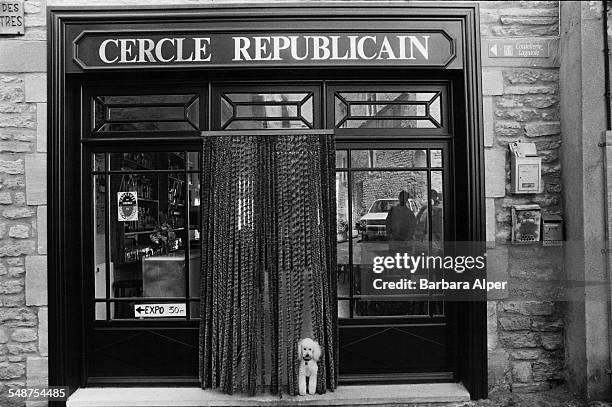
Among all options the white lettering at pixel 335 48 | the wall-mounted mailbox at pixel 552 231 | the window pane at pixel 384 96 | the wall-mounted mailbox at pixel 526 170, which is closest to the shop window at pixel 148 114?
the white lettering at pixel 335 48

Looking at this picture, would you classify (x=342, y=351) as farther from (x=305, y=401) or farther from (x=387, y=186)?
(x=387, y=186)

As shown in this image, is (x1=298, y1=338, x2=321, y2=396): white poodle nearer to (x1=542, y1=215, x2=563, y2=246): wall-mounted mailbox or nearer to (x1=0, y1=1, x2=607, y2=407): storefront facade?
(x1=0, y1=1, x2=607, y2=407): storefront facade

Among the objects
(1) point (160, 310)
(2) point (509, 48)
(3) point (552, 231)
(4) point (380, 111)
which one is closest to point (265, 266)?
(1) point (160, 310)

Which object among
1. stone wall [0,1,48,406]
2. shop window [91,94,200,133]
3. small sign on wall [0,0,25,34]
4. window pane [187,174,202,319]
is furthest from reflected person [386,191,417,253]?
small sign on wall [0,0,25,34]

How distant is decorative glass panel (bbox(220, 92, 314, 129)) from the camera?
4.16 meters

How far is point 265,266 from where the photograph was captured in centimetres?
395

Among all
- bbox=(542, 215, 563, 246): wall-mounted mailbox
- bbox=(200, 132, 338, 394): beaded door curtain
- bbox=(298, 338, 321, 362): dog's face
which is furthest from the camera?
bbox=(542, 215, 563, 246): wall-mounted mailbox

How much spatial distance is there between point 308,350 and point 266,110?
2.12 meters

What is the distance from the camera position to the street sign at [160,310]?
418cm

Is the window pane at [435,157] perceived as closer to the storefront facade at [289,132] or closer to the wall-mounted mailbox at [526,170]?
the storefront facade at [289,132]

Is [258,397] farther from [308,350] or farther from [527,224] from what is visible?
[527,224]

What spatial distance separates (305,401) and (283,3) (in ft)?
11.1

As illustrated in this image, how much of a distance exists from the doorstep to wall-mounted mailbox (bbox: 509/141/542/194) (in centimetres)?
183

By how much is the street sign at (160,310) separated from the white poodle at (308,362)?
114cm
